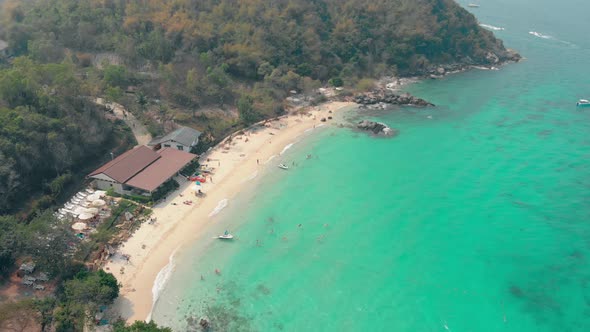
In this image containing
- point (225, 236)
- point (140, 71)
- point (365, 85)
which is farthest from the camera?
point (365, 85)

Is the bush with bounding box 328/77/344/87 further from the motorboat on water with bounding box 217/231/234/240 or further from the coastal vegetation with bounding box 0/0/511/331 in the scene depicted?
the motorboat on water with bounding box 217/231/234/240

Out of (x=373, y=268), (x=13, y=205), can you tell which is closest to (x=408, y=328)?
(x=373, y=268)

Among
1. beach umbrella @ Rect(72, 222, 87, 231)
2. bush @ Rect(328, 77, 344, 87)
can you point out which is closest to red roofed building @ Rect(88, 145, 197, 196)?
beach umbrella @ Rect(72, 222, 87, 231)

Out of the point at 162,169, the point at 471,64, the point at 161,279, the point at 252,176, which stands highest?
the point at 162,169

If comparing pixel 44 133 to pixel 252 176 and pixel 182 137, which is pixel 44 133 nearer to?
pixel 182 137

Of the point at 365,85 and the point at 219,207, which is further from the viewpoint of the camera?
the point at 365,85

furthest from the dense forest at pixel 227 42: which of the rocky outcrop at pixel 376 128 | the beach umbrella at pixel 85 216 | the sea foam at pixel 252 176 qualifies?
the beach umbrella at pixel 85 216

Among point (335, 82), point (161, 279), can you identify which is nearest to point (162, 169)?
point (161, 279)
